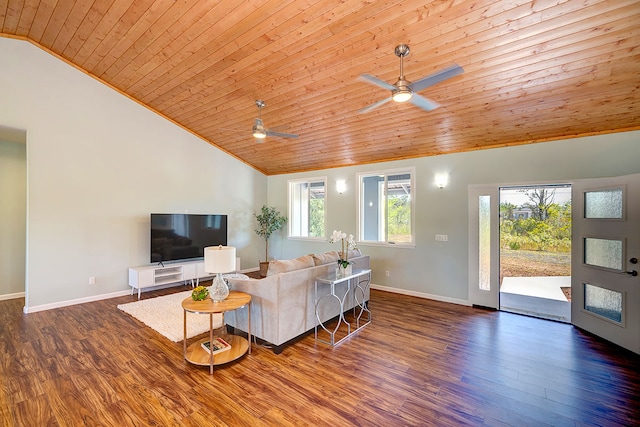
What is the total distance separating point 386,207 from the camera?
579 cm

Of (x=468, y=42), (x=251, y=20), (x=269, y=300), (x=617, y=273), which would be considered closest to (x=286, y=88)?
(x=251, y=20)

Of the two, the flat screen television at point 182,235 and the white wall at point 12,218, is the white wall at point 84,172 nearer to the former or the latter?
the flat screen television at point 182,235

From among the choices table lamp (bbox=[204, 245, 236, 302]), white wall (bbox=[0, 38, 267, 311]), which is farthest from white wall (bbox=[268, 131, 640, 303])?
white wall (bbox=[0, 38, 267, 311])

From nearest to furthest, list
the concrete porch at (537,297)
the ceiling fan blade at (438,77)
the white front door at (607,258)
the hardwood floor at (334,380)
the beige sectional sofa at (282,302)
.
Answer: the hardwood floor at (334,380) → the ceiling fan blade at (438,77) → the beige sectional sofa at (282,302) → the white front door at (607,258) → the concrete porch at (537,297)

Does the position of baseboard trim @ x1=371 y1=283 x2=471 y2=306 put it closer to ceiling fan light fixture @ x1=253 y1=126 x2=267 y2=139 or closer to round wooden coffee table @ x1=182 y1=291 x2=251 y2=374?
round wooden coffee table @ x1=182 y1=291 x2=251 y2=374

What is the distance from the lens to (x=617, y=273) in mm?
3336

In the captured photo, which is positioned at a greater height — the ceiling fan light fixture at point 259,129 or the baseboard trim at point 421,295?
the ceiling fan light fixture at point 259,129

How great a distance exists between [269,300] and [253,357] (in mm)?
616

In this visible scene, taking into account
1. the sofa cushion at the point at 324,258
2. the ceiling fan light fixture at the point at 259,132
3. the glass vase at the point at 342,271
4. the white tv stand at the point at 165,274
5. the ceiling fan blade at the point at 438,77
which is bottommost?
the white tv stand at the point at 165,274

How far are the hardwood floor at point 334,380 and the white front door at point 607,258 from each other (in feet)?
0.84

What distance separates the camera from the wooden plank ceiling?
258cm

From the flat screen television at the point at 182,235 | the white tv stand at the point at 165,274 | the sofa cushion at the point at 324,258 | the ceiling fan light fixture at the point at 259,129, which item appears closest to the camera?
the sofa cushion at the point at 324,258

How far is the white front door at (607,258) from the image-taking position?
3.17 metres

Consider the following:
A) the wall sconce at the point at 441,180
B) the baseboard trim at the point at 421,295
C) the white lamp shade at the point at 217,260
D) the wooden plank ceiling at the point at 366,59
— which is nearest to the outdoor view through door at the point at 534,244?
the baseboard trim at the point at 421,295
